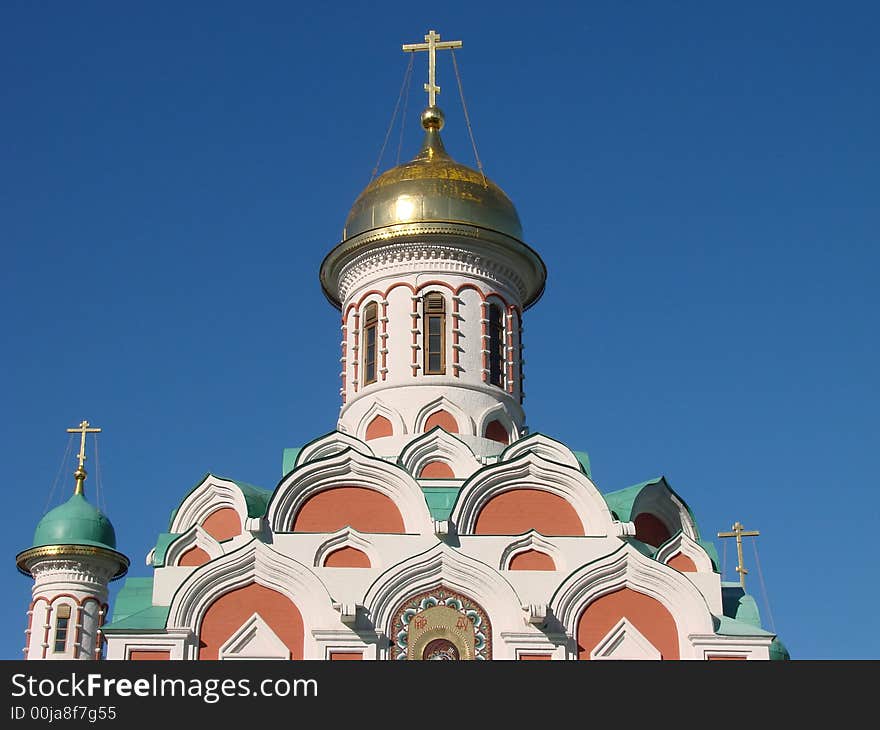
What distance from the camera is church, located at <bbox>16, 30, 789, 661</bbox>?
14.8 m

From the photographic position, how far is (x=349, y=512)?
51.3ft

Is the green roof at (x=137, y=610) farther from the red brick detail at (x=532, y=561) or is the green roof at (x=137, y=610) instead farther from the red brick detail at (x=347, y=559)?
the red brick detail at (x=532, y=561)

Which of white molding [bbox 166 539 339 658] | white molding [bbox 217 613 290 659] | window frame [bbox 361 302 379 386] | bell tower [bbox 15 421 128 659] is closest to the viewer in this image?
white molding [bbox 217 613 290 659]

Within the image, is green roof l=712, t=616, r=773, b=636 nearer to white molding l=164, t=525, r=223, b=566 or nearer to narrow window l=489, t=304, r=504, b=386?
narrow window l=489, t=304, r=504, b=386

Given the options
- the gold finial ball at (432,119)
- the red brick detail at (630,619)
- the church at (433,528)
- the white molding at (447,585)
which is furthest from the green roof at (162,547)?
the gold finial ball at (432,119)

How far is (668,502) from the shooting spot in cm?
1655

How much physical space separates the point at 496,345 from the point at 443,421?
4.52 ft

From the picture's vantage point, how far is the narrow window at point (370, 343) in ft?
58.8

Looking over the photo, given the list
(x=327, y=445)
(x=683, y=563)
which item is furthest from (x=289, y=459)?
(x=683, y=563)

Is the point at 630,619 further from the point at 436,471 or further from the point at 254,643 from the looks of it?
the point at 254,643

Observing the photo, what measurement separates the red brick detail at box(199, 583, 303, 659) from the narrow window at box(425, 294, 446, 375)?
12.4ft

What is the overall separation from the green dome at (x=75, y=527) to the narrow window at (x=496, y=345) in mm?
7337

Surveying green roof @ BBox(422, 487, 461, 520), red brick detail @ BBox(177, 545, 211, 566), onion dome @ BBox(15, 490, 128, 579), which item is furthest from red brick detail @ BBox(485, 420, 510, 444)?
onion dome @ BBox(15, 490, 128, 579)
